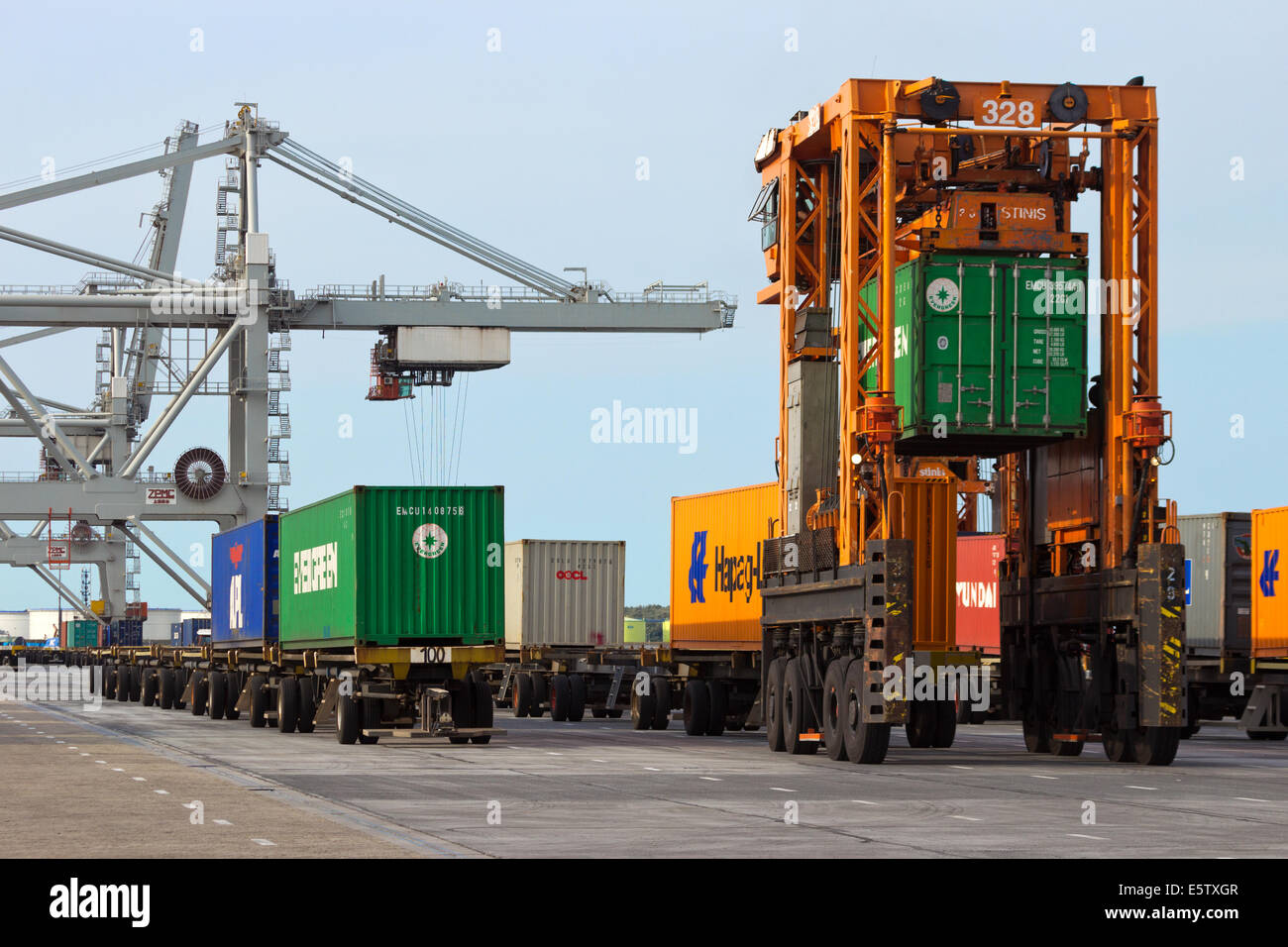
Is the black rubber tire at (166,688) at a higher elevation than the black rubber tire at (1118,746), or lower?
lower

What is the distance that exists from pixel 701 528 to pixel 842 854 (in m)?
19.9

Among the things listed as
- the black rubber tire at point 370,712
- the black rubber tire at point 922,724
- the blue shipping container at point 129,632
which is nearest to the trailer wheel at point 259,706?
the black rubber tire at point 370,712

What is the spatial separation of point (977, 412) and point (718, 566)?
8.83m

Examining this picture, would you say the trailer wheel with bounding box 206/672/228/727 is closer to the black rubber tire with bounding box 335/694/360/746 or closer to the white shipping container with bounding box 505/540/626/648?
the white shipping container with bounding box 505/540/626/648

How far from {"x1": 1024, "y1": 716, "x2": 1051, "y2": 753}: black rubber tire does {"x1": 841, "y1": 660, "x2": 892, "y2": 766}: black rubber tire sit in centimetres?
366

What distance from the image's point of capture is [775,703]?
26.6m

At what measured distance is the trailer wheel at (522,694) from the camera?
1674 inches

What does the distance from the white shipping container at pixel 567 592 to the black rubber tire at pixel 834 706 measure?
17491 millimetres

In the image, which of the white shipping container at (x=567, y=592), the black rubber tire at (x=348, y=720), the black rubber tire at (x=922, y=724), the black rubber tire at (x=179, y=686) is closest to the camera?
the black rubber tire at (x=922, y=724)

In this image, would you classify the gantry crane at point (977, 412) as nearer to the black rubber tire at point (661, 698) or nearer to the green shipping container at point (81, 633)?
the black rubber tire at point (661, 698)
